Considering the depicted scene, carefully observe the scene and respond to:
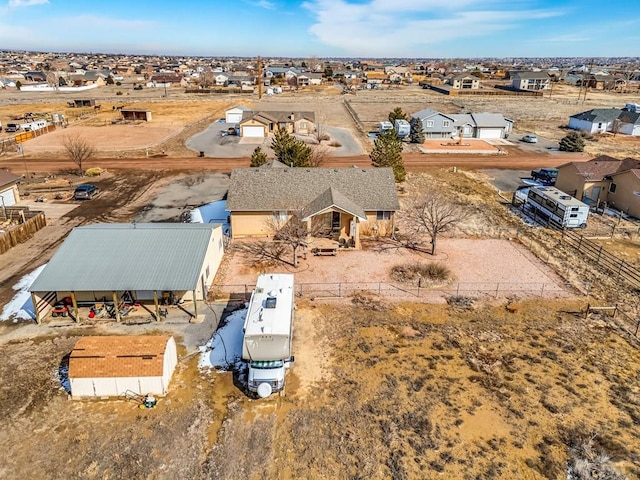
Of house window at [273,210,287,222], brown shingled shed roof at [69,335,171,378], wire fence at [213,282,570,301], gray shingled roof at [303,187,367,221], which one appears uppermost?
gray shingled roof at [303,187,367,221]

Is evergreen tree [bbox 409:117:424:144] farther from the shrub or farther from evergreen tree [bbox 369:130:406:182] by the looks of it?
the shrub

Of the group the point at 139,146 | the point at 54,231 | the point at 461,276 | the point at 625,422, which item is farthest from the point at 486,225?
the point at 139,146

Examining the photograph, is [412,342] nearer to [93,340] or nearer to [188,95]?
[93,340]

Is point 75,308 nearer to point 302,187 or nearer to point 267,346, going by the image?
point 267,346

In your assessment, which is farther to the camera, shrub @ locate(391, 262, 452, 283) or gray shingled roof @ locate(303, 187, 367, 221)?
gray shingled roof @ locate(303, 187, 367, 221)

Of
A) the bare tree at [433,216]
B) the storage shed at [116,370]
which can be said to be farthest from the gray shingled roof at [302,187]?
the storage shed at [116,370]

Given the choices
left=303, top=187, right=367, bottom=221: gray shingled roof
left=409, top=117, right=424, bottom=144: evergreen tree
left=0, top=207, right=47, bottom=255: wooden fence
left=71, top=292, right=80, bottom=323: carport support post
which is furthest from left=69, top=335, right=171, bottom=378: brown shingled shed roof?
left=409, top=117, right=424, bottom=144: evergreen tree

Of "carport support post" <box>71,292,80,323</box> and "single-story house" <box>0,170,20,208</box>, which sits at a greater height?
"single-story house" <box>0,170,20,208</box>

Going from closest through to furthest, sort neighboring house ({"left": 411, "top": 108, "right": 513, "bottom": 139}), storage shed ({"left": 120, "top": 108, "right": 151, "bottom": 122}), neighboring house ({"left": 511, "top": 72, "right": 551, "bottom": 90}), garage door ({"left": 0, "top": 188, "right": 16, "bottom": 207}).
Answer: garage door ({"left": 0, "top": 188, "right": 16, "bottom": 207}) < neighboring house ({"left": 411, "top": 108, "right": 513, "bottom": 139}) < storage shed ({"left": 120, "top": 108, "right": 151, "bottom": 122}) < neighboring house ({"left": 511, "top": 72, "right": 551, "bottom": 90})
